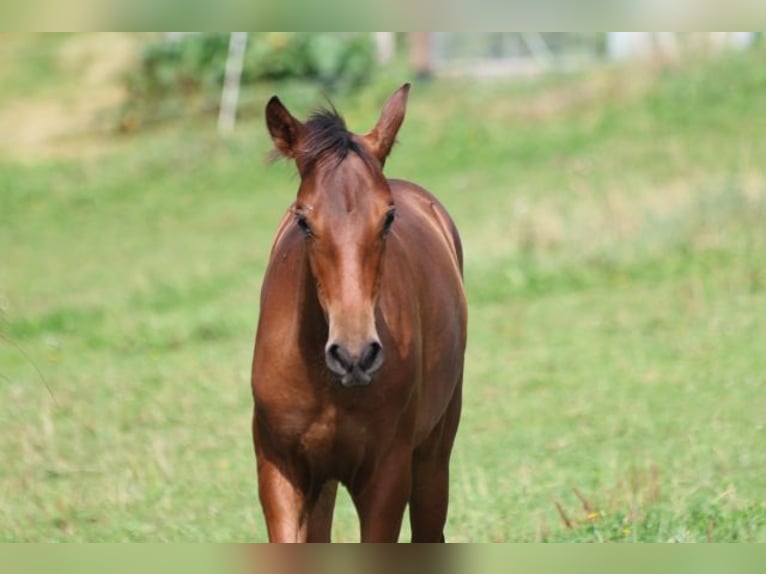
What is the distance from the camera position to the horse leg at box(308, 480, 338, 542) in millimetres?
5398

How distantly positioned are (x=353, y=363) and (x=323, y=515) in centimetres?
149

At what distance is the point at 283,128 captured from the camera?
4.82 m

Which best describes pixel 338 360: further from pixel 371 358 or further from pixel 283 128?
pixel 283 128

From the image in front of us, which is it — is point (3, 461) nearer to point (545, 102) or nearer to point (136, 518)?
point (136, 518)

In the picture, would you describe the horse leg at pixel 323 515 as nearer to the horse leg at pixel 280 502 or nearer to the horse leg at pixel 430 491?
the horse leg at pixel 280 502

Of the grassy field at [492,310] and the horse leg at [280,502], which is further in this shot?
the grassy field at [492,310]

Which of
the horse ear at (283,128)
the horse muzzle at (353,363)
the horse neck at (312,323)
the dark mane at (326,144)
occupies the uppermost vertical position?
the horse ear at (283,128)

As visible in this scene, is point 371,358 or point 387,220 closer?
point 371,358

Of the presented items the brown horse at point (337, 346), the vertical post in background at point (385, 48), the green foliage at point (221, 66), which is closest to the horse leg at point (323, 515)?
the brown horse at point (337, 346)

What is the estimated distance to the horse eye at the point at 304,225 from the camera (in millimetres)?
4566

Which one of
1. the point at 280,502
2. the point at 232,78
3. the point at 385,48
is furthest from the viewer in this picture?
the point at 385,48

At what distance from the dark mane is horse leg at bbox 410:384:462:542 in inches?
67.6

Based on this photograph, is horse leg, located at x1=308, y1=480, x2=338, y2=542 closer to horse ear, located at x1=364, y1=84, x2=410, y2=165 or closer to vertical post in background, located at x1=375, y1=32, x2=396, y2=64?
horse ear, located at x1=364, y1=84, x2=410, y2=165

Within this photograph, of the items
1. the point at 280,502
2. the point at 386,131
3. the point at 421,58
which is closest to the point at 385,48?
the point at 421,58
